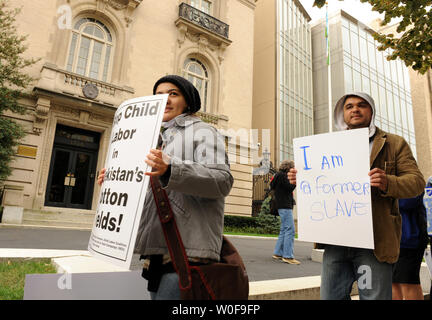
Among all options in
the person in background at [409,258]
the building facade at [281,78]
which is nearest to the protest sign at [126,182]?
the person in background at [409,258]

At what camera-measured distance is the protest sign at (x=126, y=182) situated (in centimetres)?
133

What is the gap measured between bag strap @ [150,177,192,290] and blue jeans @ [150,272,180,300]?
0.06 m

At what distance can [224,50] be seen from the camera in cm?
1755

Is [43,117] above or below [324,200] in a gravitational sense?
above

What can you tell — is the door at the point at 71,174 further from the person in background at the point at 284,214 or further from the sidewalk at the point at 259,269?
the person in background at the point at 284,214

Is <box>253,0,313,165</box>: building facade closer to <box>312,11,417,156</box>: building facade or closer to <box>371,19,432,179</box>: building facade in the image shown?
<box>312,11,417,156</box>: building facade

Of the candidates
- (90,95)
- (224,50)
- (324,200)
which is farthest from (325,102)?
(324,200)

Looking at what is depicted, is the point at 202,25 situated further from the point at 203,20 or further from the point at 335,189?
the point at 335,189

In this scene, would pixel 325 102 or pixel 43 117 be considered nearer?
pixel 43 117

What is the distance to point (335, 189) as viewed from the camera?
2.05 metres

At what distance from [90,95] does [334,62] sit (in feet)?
85.2

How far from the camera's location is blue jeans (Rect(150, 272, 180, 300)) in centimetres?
127

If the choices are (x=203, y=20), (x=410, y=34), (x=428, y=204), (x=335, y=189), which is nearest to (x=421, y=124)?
(x=203, y=20)

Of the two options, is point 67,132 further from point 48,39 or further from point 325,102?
point 325,102
